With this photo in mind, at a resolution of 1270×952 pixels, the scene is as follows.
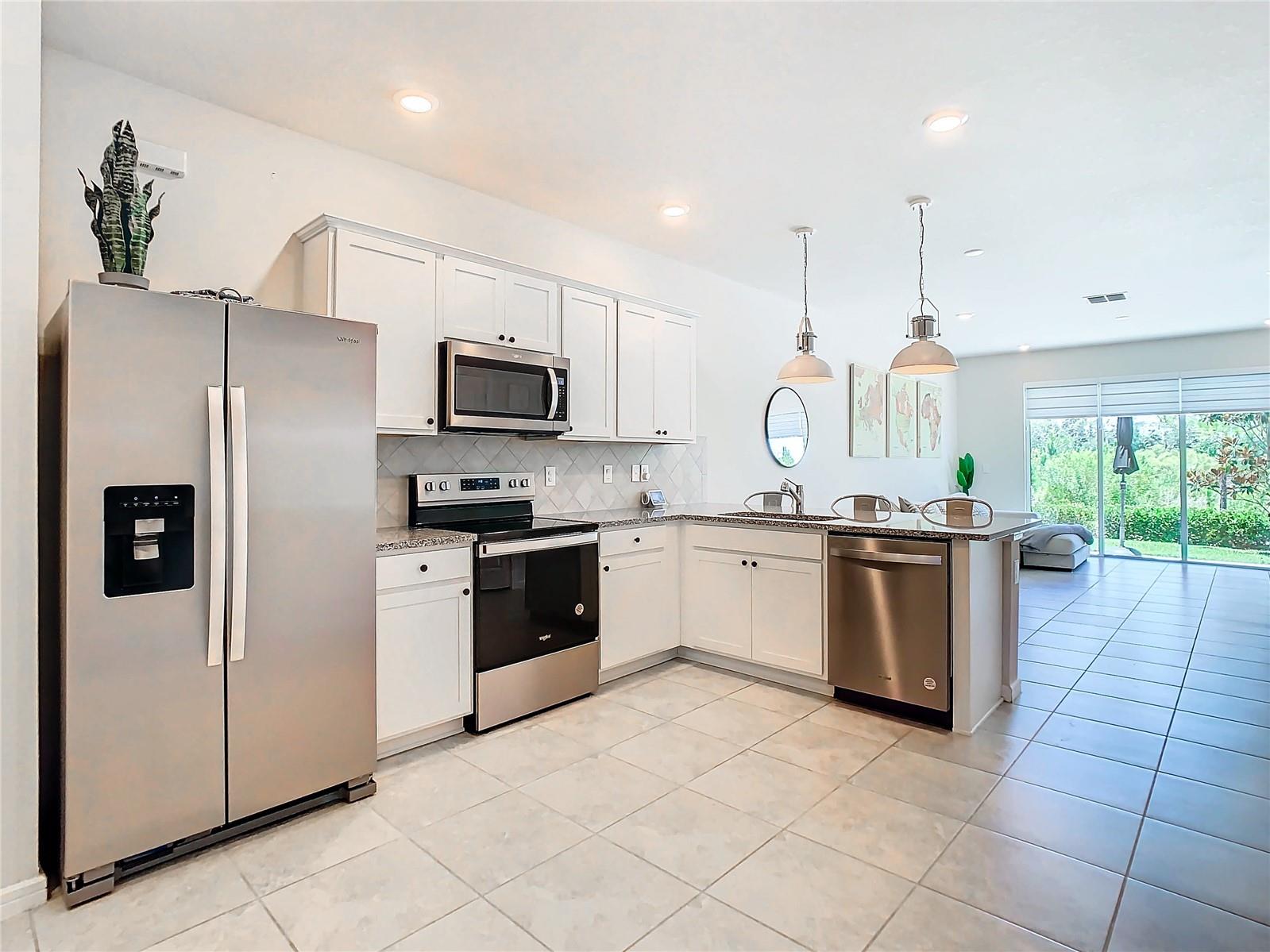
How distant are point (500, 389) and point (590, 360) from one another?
72cm

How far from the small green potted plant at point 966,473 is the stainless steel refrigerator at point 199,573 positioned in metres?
8.60

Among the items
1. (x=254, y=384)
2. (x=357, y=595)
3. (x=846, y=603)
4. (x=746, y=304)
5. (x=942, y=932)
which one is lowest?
(x=942, y=932)

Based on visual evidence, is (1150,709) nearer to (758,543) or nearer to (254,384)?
(758,543)

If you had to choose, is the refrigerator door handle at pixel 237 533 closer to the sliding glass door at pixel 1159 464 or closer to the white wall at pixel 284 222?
the white wall at pixel 284 222

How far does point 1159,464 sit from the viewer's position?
7977 mm

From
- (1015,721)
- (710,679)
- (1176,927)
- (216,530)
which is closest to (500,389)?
(216,530)

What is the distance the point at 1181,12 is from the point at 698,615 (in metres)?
3.25

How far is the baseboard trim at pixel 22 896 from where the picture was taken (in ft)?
5.93

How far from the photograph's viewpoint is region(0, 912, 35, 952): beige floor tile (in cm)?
168

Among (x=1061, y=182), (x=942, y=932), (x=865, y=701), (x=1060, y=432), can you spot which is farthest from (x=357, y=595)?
(x=1060, y=432)

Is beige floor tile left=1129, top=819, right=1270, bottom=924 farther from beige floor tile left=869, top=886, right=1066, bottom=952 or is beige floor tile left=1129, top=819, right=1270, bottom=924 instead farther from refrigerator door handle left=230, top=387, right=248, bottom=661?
refrigerator door handle left=230, top=387, right=248, bottom=661

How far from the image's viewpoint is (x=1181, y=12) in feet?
7.23

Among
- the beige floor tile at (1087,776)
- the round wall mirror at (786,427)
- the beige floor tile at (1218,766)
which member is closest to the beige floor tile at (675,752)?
the beige floor tile at (1087,776)

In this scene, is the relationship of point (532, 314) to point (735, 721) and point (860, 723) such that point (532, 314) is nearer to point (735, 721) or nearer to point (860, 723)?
point (735, 721)
